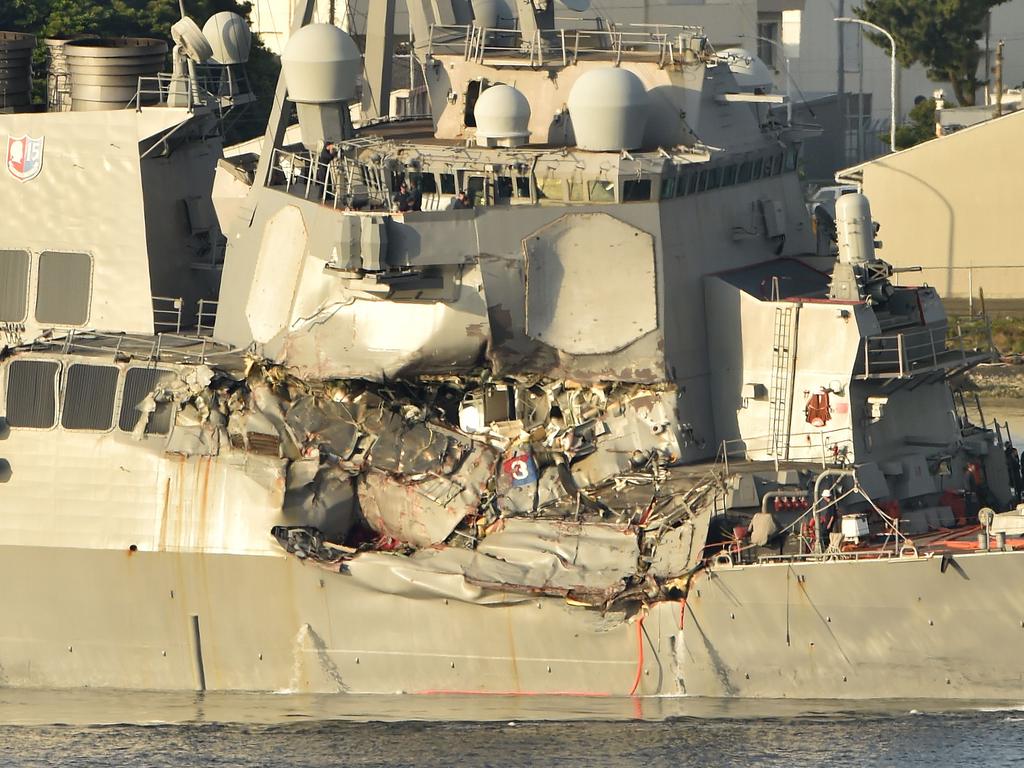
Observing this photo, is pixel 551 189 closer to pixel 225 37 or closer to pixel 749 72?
pixel 749 72

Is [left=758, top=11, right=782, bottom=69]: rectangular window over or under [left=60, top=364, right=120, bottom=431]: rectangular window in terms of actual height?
over

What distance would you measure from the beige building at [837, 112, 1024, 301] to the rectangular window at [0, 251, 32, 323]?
21.0 meters

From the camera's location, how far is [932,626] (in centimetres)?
1920

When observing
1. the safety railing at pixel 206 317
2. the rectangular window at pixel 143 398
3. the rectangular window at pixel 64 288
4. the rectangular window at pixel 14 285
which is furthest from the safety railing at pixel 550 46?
the rectangular window at pixel 14 285

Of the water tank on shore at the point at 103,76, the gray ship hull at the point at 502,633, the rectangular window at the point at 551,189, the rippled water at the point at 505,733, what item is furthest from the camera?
the water tank on shore at the point at 103,76

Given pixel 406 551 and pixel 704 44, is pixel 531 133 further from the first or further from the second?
pixel 406 551

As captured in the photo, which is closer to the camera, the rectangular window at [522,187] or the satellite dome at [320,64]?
the rectangular window at [522,187]

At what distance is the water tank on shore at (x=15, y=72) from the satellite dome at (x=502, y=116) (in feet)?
25.2

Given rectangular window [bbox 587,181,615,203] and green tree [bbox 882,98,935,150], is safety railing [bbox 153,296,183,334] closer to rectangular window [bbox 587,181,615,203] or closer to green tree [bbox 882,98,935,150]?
rectangular window [bbox 587,181,615,203]

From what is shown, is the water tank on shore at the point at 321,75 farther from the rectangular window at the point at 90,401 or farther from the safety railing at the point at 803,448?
the safety railing at the point at 803,448

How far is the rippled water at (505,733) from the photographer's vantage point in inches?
762

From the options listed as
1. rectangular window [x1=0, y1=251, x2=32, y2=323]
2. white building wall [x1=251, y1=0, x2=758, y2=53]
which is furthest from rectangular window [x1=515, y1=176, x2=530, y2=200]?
white building wall [x1=251, y1=0, x2=758, y2=53]

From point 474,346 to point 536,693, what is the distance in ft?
12.5

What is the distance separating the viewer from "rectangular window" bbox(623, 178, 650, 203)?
2050cm
